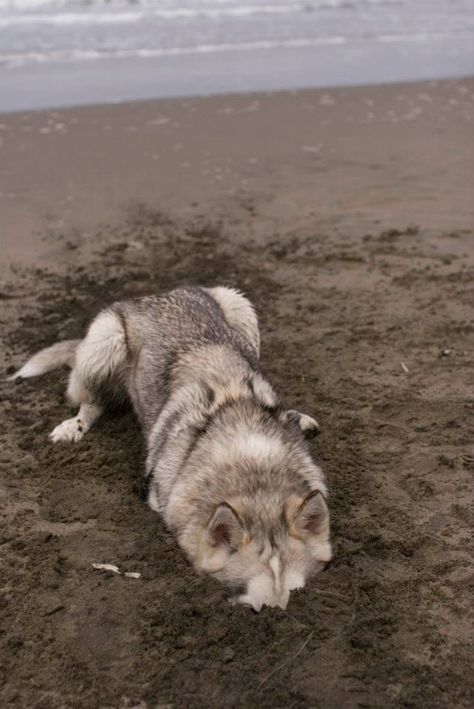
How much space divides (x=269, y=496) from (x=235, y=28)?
17694 mm

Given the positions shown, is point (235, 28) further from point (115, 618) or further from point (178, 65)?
point (115, 618)

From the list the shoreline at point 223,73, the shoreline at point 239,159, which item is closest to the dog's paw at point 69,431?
the shoreline at point 239,159

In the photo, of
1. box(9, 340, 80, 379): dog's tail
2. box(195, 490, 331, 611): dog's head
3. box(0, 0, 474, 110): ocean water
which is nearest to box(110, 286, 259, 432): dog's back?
box(9, 340, 80, 379): dog's tail

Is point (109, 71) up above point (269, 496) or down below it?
above

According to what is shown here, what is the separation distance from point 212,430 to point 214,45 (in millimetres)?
14704

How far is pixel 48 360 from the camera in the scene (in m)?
6.76

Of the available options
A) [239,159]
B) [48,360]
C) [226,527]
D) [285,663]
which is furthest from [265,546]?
[239,159]

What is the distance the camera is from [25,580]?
4.61 metres

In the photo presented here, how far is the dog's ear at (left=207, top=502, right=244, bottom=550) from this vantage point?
4051mm

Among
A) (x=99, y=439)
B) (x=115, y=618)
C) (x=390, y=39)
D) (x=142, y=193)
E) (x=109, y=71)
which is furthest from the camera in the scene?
(x=390, y=39)

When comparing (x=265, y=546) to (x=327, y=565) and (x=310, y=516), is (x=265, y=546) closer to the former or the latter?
(x=310, y=516)

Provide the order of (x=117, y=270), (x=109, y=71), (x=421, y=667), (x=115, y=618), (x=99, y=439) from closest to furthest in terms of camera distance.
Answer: (x=421, y=667), (x=115, y=618), (x=99, y=439), (x=117, y=270), (x=109, y=71)

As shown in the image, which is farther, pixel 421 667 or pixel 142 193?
pixel 142 193

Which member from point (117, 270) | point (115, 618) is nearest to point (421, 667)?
point (115, 618)
